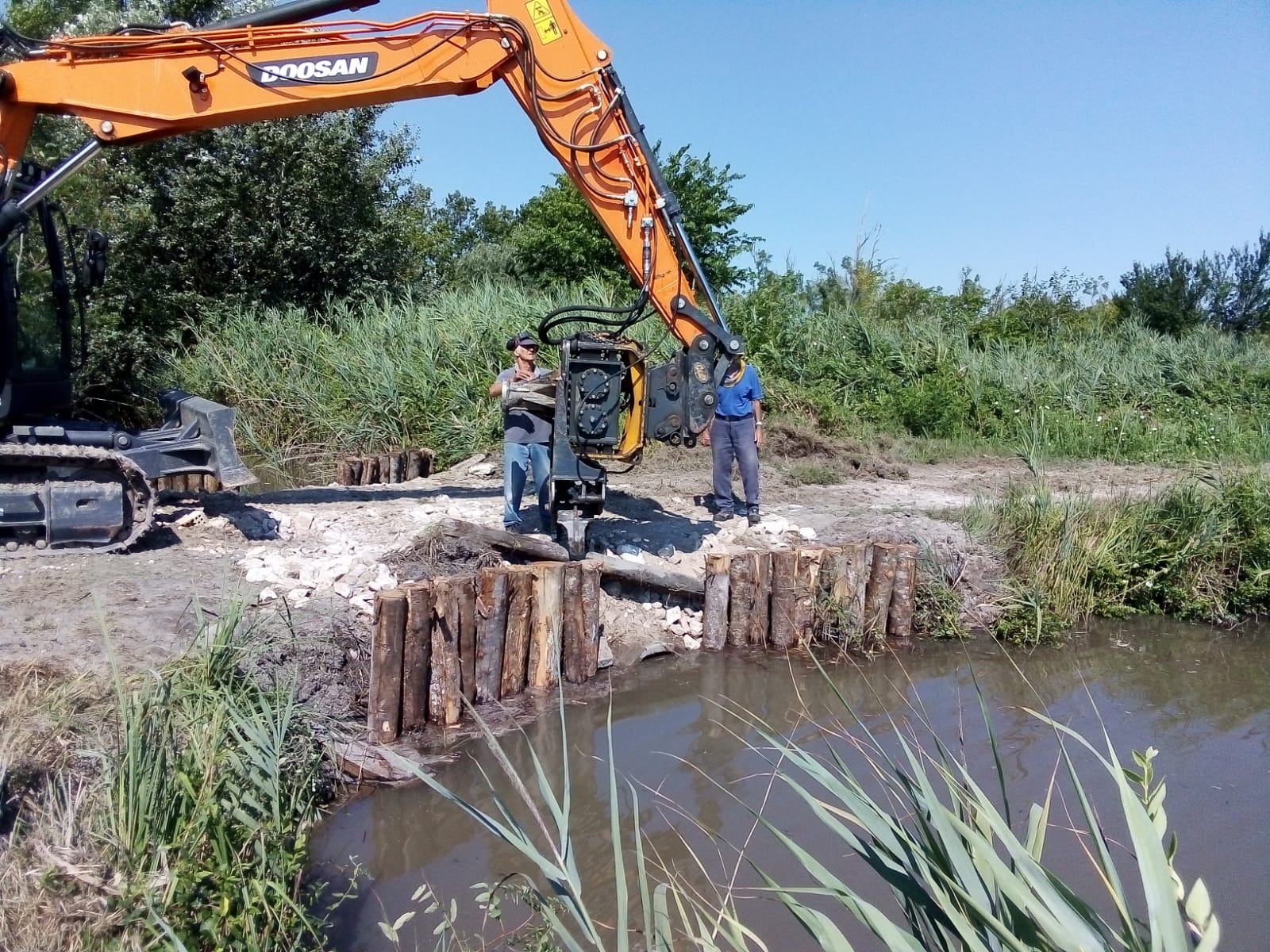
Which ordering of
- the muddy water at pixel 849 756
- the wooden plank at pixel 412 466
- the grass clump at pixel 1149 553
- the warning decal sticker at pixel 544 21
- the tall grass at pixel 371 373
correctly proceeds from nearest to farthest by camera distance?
the muddy water at pixel 849 756 < the warning decal sticker at pixel 544 21 < the grass clump at pixel 1149 553 < the wooden plank at pixel 412 466 < the tall grass at pixel 371 373

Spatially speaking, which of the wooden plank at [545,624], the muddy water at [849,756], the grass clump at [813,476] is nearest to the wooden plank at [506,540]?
the wooden plank at [545,624]

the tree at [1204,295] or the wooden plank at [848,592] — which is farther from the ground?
the tree at [1204,295]

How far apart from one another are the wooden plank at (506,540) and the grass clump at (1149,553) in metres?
3.60

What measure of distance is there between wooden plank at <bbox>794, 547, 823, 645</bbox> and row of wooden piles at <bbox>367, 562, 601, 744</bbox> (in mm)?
1520

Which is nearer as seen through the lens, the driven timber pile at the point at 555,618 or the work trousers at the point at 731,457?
the driven timber pile at the point at 555,618

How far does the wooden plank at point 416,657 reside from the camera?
5547 millimetres

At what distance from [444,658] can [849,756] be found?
2324mm

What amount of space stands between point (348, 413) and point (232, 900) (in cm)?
999

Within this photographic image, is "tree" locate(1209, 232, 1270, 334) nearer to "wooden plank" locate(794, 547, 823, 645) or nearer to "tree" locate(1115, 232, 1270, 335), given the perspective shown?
"tree" locate(1115, 232, 1270, 335)

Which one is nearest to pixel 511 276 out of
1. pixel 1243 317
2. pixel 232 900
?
pixel 1243 317

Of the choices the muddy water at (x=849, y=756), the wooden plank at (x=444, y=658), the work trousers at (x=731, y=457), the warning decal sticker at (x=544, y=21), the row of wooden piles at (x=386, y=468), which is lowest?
the muddy water at (x=849, y=756)

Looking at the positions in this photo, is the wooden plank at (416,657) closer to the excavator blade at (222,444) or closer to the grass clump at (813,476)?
the excavator blade at (222,444)

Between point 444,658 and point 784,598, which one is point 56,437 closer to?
point 444,658

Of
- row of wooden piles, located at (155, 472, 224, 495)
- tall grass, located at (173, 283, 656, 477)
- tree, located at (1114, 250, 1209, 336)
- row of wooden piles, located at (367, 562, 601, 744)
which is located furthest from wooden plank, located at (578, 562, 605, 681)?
tree, located at (1114, 250, 1209, 336)
